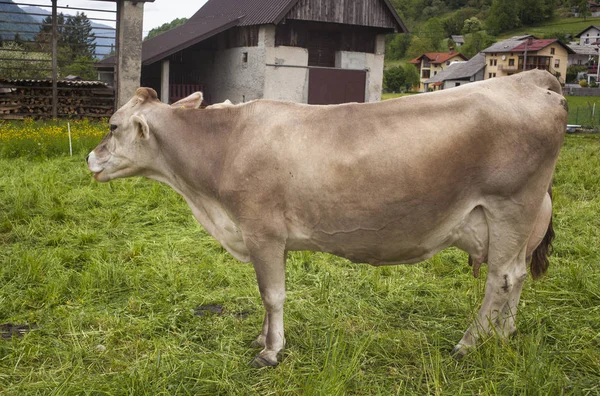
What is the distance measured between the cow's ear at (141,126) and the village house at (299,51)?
1679cm

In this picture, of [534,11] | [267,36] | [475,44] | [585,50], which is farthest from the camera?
[534,11]

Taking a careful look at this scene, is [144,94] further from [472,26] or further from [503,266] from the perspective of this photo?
[472,26]

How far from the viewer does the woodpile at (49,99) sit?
59.7ft

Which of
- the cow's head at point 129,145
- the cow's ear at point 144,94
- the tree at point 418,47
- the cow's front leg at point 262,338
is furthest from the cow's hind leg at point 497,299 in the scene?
the tree at point 418,47

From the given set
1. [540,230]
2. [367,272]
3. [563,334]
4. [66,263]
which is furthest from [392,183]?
[66,263]

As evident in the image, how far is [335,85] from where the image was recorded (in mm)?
22625

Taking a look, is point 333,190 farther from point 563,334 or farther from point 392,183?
point 563,334

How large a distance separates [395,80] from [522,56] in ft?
62.1

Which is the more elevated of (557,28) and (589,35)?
(557,28)

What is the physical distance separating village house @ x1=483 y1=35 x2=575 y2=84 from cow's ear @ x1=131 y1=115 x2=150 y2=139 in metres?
63.8

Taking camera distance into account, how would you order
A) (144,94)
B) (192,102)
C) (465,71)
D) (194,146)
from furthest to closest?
1. (465,71)
2. (192,102)
3. (144,94)
4. (194,146)

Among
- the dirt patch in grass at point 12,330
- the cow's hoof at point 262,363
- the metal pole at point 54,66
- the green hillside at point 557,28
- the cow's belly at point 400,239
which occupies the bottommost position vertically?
the dirt patch in grass at point 12,330

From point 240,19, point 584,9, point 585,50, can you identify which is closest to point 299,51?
point 240,19

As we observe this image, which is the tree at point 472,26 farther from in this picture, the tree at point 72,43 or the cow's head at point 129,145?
the cow's head at point 129,145
